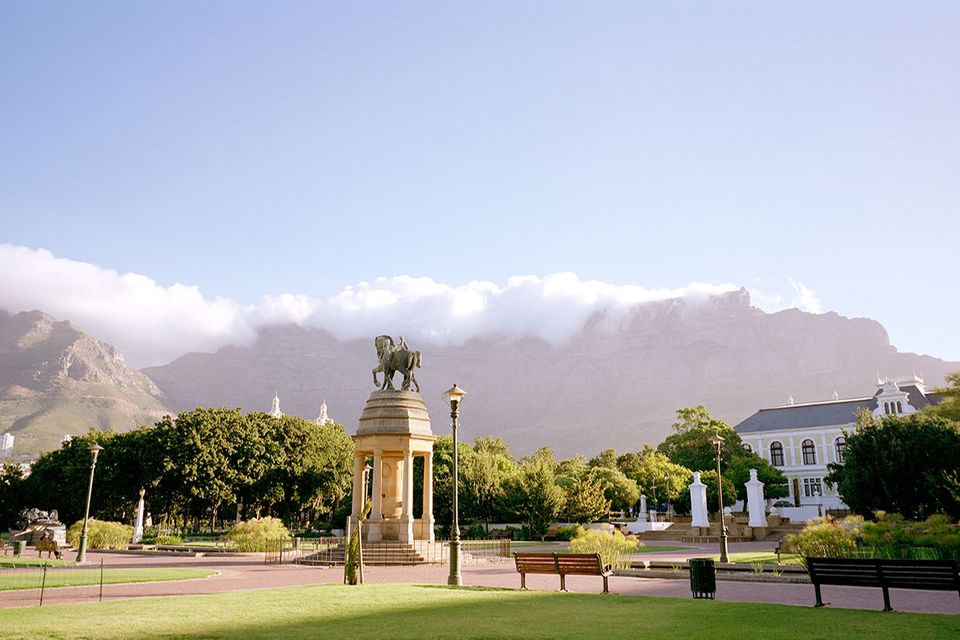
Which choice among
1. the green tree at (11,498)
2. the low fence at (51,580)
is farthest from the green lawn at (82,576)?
the green tree at (11,498)

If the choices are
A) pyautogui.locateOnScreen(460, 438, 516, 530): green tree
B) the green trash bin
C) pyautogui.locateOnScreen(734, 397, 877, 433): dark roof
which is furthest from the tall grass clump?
pyautogui.locateOnScreen(734, 397, 877, 433): dark roof

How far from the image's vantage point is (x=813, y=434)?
3450 inches

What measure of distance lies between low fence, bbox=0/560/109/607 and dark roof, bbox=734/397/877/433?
82.8m

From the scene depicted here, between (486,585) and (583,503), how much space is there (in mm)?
39183

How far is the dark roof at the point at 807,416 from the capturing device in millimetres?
86938

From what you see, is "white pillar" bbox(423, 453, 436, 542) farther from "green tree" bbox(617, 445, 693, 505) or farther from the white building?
the white building

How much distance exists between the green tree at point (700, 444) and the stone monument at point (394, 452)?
5418 centimetres

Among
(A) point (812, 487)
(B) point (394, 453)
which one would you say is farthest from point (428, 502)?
(A) point (812, 487)

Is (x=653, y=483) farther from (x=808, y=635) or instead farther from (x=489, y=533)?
(x=808, y=635)

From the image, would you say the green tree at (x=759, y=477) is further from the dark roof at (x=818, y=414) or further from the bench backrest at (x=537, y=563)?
the bench backrest at (x=537, y=563)

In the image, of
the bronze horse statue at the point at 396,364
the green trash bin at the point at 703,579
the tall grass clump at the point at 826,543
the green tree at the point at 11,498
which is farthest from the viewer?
the green tree at the point at 11,498

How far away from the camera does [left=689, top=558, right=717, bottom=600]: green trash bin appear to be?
1673cm

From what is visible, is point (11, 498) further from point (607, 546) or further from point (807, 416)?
point (807, 416)

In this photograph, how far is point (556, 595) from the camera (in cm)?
1658
